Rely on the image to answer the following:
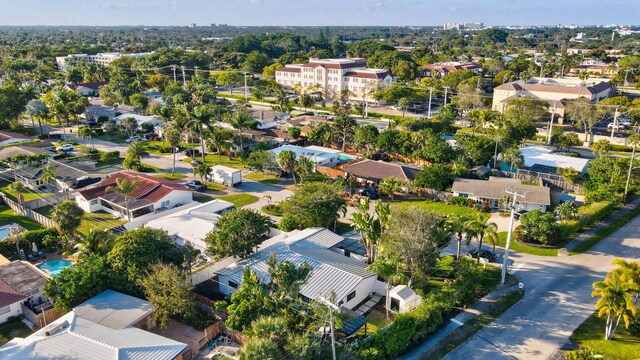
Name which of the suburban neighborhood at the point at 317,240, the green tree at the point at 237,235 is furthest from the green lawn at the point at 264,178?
the green tree at the point at 237,235

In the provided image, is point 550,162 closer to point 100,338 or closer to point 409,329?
point 409,329

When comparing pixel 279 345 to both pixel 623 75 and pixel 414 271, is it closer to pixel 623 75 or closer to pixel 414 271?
pixel 414 271

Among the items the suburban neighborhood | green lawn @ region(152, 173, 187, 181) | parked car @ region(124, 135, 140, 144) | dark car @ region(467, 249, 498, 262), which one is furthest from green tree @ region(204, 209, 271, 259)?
parked car @ region(124, 135, 140, 144)

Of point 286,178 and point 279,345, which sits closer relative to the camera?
point 279,345

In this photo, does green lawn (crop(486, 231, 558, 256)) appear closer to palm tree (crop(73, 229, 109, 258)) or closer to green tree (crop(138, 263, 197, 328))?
green tree (crop(138, 263, 197, 328))

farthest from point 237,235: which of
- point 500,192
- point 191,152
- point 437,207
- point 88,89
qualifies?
point 88,89

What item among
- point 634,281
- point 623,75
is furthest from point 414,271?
point 623,75

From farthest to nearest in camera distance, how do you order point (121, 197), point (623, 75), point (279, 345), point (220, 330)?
point (623, 75), point (121, 197), point (220, 330), point (279, 345)
